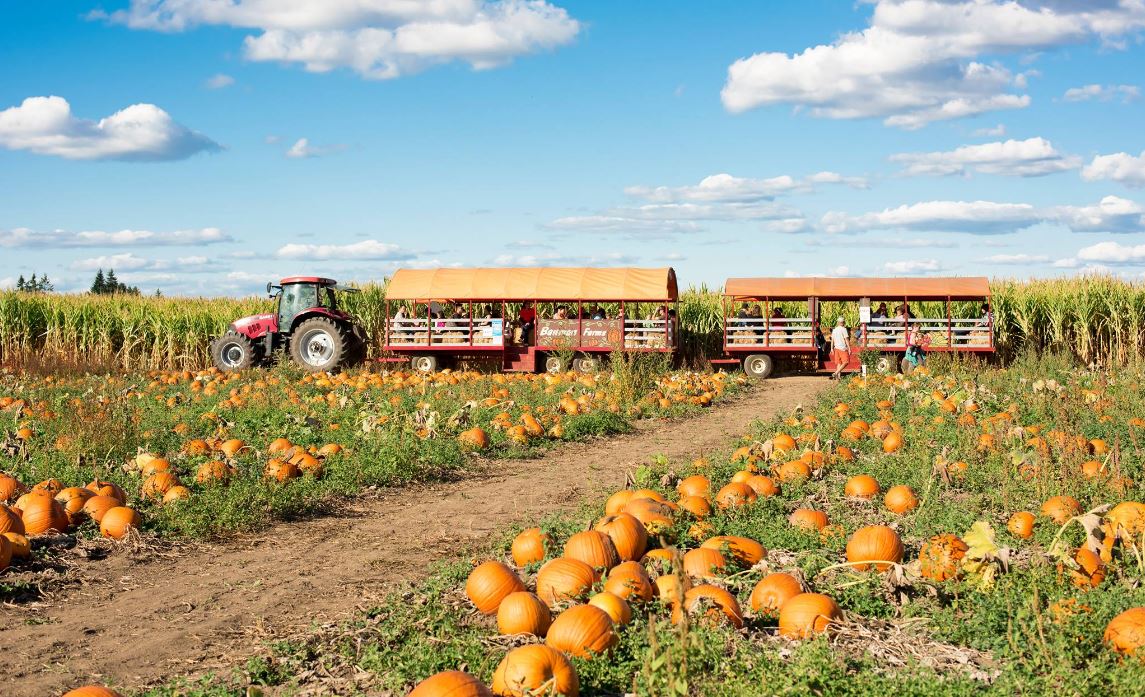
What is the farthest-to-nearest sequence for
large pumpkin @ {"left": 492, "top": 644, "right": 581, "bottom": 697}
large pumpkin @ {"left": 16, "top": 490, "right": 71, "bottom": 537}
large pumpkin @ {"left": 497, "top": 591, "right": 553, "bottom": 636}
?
large pumpkin @ {"left": 16, "top": 490, "right": 71, "bottom": 537}
large pumpkin @ {"left": 497, "top": 591, "right": 553, "bottom": 636}
large pumpkin @ {"left": 492, "top": 644, "right": 581, "bottom": 697}

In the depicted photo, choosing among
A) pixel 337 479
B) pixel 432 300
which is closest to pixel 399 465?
pixel 337 479

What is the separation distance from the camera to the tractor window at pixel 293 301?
22594 millimetres

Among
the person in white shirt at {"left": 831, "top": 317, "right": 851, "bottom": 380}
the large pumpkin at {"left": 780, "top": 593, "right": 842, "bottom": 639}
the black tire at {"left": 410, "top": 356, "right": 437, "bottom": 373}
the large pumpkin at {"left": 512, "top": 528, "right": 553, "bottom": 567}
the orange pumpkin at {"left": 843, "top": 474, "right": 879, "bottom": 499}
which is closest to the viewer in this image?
the large pumpkin at {"left": 780, "top": 593, "right": 842, "bottom": 639}

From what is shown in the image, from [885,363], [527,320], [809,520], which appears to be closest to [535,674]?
[809,520]

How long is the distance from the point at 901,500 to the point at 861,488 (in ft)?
1.75

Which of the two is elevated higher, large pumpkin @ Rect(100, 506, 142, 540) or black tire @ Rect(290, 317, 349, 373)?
black tire @ Rect(290, 317, 349, 373)

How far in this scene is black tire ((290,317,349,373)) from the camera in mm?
21734

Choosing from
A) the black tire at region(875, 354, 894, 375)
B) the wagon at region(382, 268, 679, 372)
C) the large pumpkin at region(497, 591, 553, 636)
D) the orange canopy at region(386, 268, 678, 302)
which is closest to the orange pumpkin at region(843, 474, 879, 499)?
the large pumpkin at region(497, 591, 553, 636)

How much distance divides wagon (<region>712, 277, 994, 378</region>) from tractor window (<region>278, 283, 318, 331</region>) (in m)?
9.38

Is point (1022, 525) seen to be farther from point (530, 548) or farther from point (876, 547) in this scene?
point (530, 548)

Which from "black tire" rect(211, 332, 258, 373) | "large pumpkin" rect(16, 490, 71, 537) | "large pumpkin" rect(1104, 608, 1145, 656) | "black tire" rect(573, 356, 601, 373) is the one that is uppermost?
"black tire" rect(211, 332, 258, 373)

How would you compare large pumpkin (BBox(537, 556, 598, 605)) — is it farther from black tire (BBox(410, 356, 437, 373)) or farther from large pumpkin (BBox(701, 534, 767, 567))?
black tire (BBox(410, 356, 437, 373))

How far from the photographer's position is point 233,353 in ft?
75.5

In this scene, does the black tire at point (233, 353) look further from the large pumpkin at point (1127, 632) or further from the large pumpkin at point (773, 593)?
the large pumpkin at point (1127, 632)
